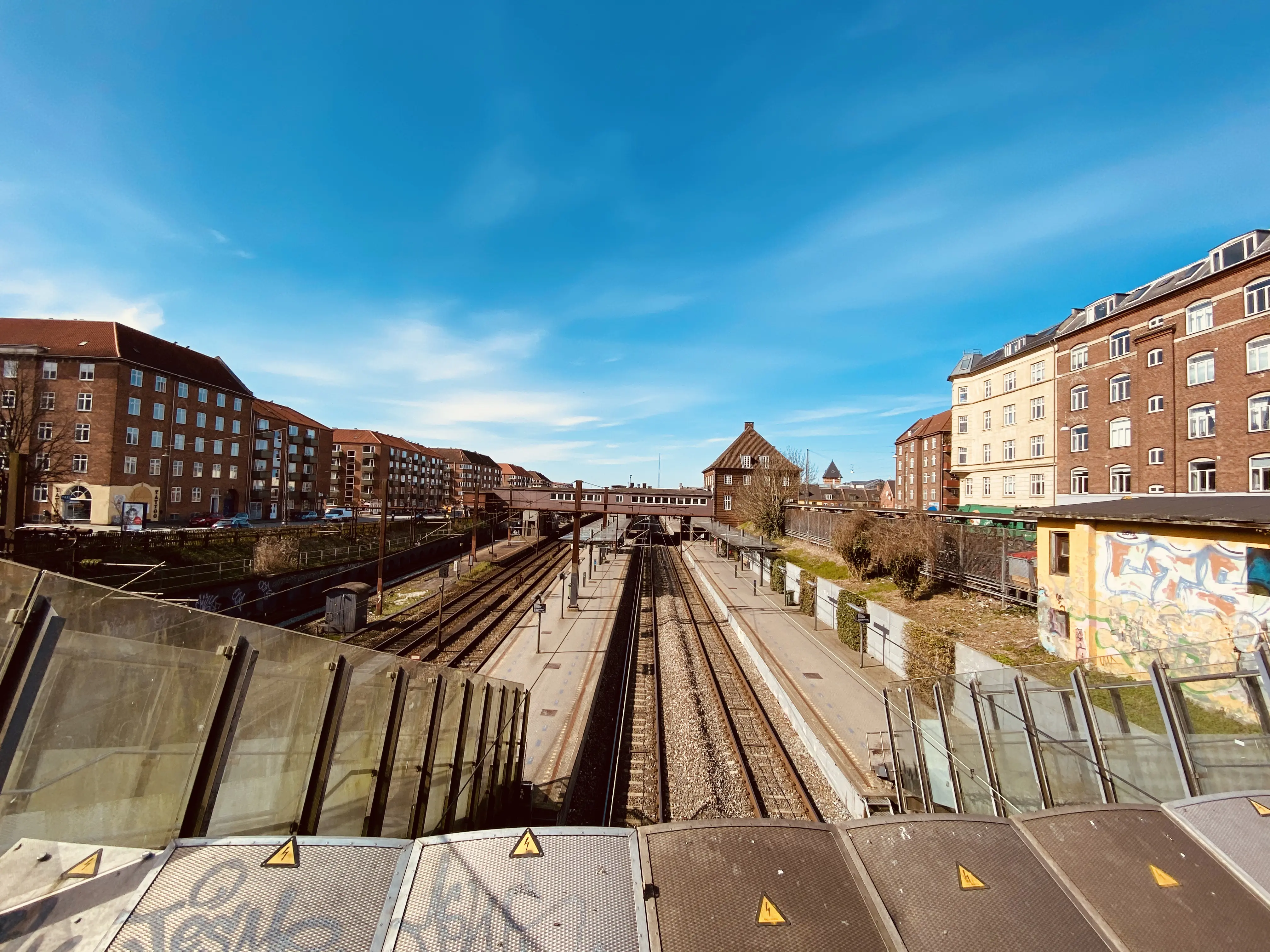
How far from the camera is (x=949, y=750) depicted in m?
6.24

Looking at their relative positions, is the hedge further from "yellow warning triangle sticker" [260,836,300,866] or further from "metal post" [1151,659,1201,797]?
"yellow warning triangle sticker" [260,836,300,866]

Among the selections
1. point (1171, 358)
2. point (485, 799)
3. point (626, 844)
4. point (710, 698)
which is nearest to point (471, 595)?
point (710, 698)

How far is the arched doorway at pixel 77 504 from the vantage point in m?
35.2

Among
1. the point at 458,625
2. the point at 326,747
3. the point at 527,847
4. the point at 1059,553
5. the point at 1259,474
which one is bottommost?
the point at 458,625

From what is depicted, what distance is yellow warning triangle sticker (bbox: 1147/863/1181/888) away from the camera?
254 cm

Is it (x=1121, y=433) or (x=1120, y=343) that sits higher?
(x=1120, y=343)

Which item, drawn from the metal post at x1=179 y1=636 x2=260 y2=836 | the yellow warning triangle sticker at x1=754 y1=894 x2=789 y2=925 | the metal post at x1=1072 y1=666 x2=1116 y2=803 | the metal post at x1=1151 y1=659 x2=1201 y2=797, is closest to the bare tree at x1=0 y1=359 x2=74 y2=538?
the metal post at x1=179 y1=636 x2=260 y2=836

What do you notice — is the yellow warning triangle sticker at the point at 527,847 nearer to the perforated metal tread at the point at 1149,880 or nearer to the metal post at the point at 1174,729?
the perforated metal tread at the point at 1149,880

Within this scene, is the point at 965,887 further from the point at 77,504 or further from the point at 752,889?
the point at 77,504

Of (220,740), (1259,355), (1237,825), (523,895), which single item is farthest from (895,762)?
(1259,355)

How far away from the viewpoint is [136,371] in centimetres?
3831

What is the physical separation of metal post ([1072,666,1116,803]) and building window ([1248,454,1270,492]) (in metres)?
22.2

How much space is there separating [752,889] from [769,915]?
0.11m

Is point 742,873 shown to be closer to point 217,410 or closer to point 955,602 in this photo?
point 955,602
